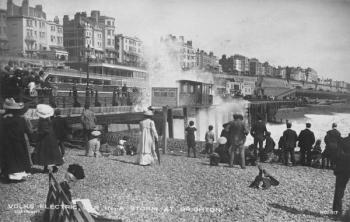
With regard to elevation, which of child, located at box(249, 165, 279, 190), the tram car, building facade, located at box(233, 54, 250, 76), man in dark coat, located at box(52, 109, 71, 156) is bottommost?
child, located at box(249, 165, 279, 190)

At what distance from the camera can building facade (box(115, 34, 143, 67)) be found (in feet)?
217

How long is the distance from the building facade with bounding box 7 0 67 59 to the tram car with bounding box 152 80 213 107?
25130 millimetres

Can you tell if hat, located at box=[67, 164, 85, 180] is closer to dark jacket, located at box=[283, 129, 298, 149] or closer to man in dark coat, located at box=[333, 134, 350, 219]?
man in dark coat, located at box=[333, 134, 350, 219]

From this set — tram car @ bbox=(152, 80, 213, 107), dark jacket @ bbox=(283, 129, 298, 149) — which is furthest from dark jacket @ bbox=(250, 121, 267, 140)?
tram car @ bbox=(152, 80, 213, 107)

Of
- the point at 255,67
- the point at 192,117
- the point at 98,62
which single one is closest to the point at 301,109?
the point at 98,62

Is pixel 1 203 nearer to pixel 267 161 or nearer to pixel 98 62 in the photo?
pixel 267 161

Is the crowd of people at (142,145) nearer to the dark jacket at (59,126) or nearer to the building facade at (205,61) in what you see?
the dark jacket at (59,126)

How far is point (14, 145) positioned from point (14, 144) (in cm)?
2

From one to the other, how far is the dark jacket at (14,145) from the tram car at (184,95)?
469 inches

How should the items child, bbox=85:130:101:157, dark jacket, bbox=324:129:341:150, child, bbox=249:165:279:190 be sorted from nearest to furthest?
child, bbox=249:165:279:190 < dark jacket, bbox=324:129:341:150 < child, bbox=85:130:101:157

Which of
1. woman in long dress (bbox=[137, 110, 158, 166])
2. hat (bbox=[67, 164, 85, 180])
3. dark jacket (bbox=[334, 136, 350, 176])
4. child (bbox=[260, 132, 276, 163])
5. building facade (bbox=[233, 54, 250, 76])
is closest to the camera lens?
hat (bbox=[67, 164, 85, 180])

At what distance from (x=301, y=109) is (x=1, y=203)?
67747mm

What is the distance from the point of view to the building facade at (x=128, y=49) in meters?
66.0

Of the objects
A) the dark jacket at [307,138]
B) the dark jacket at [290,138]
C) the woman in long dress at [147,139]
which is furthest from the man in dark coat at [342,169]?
the dark jacket at [307,138]
